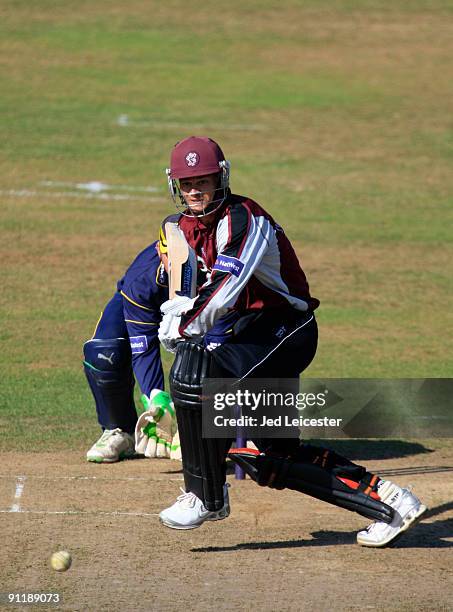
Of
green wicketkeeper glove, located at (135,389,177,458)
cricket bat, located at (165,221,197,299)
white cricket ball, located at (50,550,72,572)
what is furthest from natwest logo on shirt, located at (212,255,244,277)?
green wicketkeeper glove, located at (135,389,177,458)

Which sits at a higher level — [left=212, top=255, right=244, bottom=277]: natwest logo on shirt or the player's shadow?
[left=212, top=255, right=244, bottom=277]: natwest logo on shirt

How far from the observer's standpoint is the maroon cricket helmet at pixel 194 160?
6219 millimetres

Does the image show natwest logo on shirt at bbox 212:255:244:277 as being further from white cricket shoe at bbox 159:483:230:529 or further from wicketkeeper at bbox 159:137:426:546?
white cricket shoe at bbox 159:483:230:529

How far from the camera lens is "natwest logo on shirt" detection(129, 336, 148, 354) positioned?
25.7 feet

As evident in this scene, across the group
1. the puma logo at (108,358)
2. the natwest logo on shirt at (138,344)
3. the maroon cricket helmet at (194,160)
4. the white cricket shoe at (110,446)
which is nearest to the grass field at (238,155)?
the white cricket shoe at (110,446)

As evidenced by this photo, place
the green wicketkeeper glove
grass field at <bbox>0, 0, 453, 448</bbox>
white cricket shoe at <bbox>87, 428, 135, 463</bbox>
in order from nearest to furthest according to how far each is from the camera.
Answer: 1. the green wicketkeeper glove
2. white cricket shoe at <bbox>87, 428, 135, 463</bbox>
3. grass field at <bbox>0, 0, 453, 448</bbox>

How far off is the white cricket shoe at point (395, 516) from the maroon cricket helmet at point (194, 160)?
1839 mm

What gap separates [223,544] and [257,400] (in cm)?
78

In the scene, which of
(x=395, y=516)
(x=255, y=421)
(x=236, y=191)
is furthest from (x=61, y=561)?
(x=236, y=191)

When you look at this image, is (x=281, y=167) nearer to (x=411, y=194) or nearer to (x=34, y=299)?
(x=411, y=194)

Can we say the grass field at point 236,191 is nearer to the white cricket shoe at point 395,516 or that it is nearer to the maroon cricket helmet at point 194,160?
the white cricket shoe at point 395,516

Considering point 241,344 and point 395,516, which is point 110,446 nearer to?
point 241,344

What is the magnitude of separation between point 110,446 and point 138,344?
72 cm

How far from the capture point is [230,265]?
233 inches
